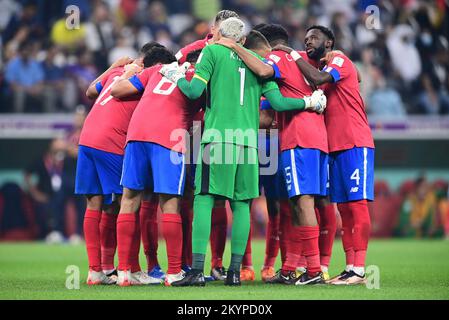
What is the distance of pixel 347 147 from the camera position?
30.6ft

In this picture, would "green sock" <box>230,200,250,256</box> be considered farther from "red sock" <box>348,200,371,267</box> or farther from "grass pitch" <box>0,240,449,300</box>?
"red sock" <box>348,200,371,267</box>

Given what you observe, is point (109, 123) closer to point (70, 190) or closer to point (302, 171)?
point (302, 171)

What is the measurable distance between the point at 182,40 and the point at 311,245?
12739mm

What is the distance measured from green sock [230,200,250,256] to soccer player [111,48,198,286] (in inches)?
22.0

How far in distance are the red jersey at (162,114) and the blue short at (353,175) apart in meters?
1.70

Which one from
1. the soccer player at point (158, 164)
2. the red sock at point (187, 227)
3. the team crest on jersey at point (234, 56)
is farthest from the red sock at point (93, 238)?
the team crest on jersey at point (234, 56)

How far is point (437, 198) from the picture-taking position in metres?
19.8

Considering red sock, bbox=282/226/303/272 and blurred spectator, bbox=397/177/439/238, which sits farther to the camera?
blurred spectator, bbox=397/177/439/238

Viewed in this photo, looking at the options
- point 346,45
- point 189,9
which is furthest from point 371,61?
point 189,9

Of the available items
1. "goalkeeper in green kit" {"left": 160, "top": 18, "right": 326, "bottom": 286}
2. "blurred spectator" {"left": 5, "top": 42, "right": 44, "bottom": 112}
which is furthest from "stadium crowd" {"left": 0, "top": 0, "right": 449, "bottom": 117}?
"goalkeeper in green kit" {"left": 160, "top": 18, "right": 326, "bottom": 286}

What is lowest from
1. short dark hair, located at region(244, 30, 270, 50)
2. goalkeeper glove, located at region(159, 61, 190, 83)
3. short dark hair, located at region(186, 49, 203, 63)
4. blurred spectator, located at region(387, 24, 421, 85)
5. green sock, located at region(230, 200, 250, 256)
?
green sock, located at region(230, 200, 250, 256)

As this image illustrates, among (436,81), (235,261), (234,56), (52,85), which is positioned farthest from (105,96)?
(436,81)

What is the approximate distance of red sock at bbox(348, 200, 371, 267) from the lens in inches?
362

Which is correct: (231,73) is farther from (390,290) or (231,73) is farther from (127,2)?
(127,2)
